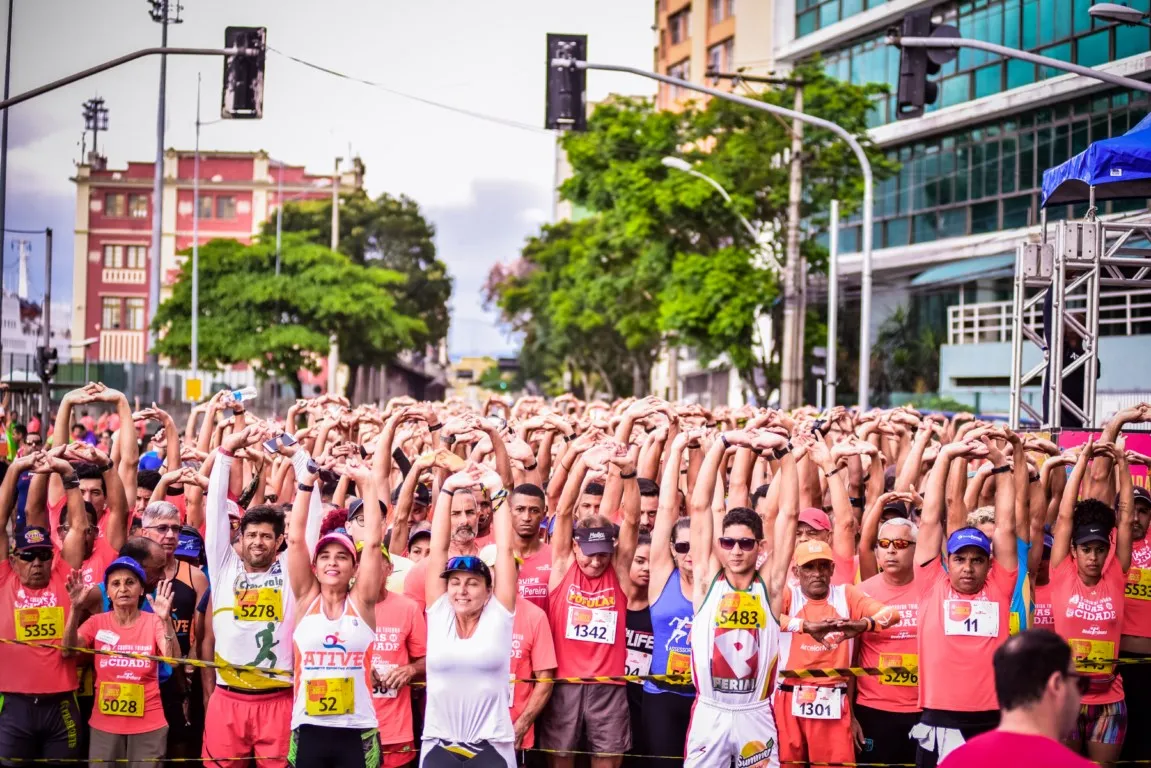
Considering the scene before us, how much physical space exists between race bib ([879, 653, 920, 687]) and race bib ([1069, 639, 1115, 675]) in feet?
3.80

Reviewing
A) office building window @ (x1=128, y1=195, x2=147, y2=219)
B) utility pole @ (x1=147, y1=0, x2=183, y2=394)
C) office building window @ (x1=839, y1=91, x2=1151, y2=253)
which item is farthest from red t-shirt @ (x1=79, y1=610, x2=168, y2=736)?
office building window @ (x1=128, y1=195, x2=147, y2=219)

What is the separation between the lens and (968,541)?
7.27 metres

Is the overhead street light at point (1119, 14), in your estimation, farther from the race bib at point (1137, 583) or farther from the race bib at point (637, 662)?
the race bib at point (637, 662)

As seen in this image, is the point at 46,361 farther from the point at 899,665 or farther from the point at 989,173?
the point at 989,173

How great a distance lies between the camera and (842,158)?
30.4 m

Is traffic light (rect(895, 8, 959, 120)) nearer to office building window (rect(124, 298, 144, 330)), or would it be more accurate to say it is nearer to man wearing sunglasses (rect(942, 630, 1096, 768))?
man wearing sunglasses (rect(942, 630, 1096, 768))

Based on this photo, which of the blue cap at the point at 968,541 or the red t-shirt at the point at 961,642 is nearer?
the red t-shirt at the point at 961,642

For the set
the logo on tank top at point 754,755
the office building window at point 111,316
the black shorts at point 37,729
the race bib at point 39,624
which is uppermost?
the office building window at point 111,316

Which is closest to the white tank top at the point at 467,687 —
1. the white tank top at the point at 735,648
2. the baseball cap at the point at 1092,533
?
the white tank top at the point at 735,648

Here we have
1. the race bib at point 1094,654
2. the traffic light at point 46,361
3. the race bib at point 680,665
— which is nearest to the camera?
the race bib at point 680,665

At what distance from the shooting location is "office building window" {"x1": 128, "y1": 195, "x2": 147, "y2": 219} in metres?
79.4

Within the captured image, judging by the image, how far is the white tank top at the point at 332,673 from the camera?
6.87 meters

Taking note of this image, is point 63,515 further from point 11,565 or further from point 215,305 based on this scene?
point 215,305

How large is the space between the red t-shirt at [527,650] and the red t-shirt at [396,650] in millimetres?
515
